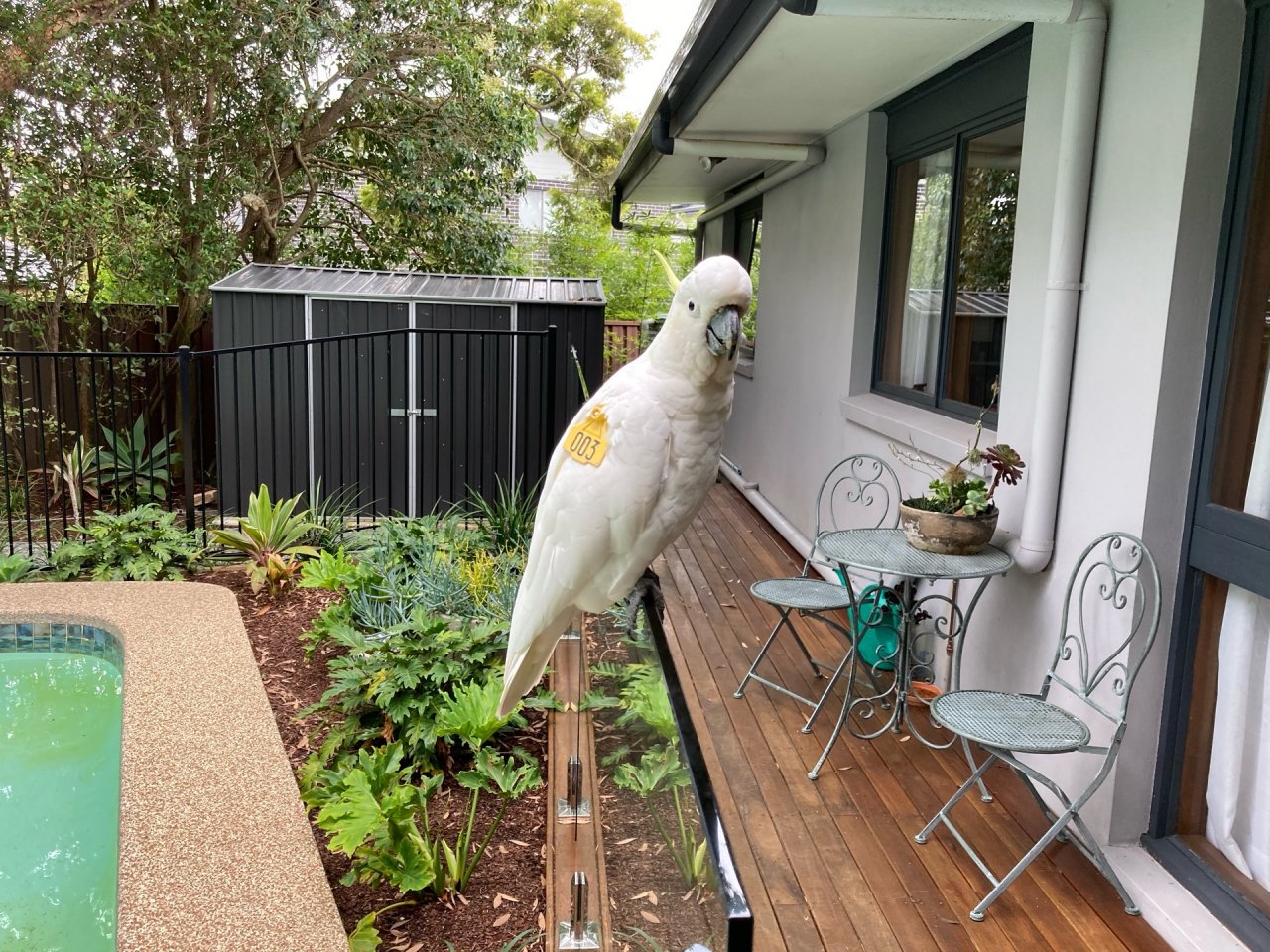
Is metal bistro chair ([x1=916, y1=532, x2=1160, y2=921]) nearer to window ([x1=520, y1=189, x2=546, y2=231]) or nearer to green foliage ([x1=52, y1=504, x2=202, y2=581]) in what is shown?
green foliage ([x1=52, y1=504, x2=202, y2=581])

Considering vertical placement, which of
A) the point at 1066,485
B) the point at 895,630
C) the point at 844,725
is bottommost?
the point at 844,725

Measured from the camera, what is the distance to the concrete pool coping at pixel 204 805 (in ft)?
6.66

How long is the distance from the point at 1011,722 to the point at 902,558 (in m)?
0.70

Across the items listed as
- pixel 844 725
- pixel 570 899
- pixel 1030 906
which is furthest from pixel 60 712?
pixel 1030 906

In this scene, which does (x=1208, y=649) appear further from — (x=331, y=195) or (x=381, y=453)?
(x=331, y=195)

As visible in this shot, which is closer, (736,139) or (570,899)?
(570,899)

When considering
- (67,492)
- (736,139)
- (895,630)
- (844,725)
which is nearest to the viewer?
(844,725)

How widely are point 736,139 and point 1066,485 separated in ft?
9.83

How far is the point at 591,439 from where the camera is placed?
6.67 feet

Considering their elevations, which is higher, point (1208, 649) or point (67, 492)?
point (1208, 649)

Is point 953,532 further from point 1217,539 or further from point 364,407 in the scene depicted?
point 364,407

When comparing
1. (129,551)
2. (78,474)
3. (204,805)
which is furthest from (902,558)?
(78,474)

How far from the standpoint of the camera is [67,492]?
6832mm

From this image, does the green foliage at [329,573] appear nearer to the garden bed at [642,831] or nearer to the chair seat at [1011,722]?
the garden bed at [642,831]
